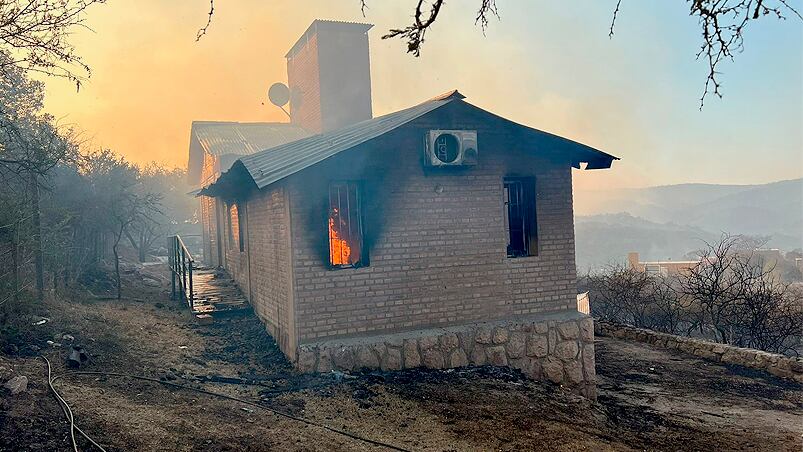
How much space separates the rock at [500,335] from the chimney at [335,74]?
18.5 m

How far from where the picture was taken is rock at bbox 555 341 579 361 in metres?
8.12

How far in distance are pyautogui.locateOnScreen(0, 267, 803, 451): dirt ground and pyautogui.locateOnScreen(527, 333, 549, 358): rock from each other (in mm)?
592

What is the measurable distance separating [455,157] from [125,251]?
24.3 meters

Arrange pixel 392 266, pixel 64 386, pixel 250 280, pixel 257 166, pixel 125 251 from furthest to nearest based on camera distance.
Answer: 1. pixel 125 251
2. pixel 250 280
3. pixel 257 166
4. pixel 392 266
5. pixel 64 386

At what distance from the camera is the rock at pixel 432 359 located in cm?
743

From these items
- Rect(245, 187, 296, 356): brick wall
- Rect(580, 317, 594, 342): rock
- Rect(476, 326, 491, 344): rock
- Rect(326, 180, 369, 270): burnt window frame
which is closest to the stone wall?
Rect(580, 317, 594, 342): rock

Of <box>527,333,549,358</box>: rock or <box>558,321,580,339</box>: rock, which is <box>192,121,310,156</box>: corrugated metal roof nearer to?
<box>527,333,549,358</box>: rock

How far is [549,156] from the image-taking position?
8.39 metres

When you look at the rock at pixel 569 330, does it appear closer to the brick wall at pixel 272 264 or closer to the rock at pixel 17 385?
the brick wall at pixel 272 264

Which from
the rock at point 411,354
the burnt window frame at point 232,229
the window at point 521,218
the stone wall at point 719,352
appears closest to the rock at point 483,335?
the rock at point 411,354

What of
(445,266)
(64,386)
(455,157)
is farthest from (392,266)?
(64,386)

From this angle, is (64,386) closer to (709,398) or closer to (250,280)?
(250,280)

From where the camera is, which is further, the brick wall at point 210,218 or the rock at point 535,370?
the brick wall at point 210,218

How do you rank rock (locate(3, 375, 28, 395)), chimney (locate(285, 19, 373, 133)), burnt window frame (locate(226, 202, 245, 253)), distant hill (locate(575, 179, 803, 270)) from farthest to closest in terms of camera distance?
distant hill (locate(575, 179, 803, 270)) → chimney (locate(285, 19, 373, 133)) → burnt window frame (locate(226, 202, 245, 253)) → rock (locate(3, 375, 28, 395))
